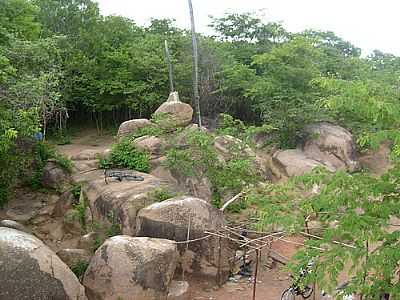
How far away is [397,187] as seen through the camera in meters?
4.59

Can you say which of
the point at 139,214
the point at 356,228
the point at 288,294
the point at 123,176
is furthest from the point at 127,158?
the point at 356,228

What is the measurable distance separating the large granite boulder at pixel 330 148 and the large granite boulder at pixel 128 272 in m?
10.5

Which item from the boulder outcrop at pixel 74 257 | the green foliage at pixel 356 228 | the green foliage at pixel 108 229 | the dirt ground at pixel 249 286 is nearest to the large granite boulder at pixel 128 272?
the dirt ground at pixel 249 286

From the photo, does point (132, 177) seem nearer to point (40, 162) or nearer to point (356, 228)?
point (40, 162)

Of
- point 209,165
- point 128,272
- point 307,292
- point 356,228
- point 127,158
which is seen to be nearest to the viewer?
point 356,228

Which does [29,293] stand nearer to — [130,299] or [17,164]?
[130,299]

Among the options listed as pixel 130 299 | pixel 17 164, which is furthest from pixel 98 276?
pixel 17 164

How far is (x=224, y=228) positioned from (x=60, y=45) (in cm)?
1740

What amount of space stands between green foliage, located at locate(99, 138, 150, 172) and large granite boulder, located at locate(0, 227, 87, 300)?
234 inches

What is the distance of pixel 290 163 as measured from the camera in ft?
56.2

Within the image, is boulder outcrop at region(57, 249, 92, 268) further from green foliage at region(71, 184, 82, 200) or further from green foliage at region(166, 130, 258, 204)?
green foliage at region(166, 130, 258, 204)

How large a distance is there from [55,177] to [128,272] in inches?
277

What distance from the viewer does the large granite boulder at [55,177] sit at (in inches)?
575

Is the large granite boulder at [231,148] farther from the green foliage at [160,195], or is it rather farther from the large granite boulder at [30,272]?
the large granite boulder at [30,272]
